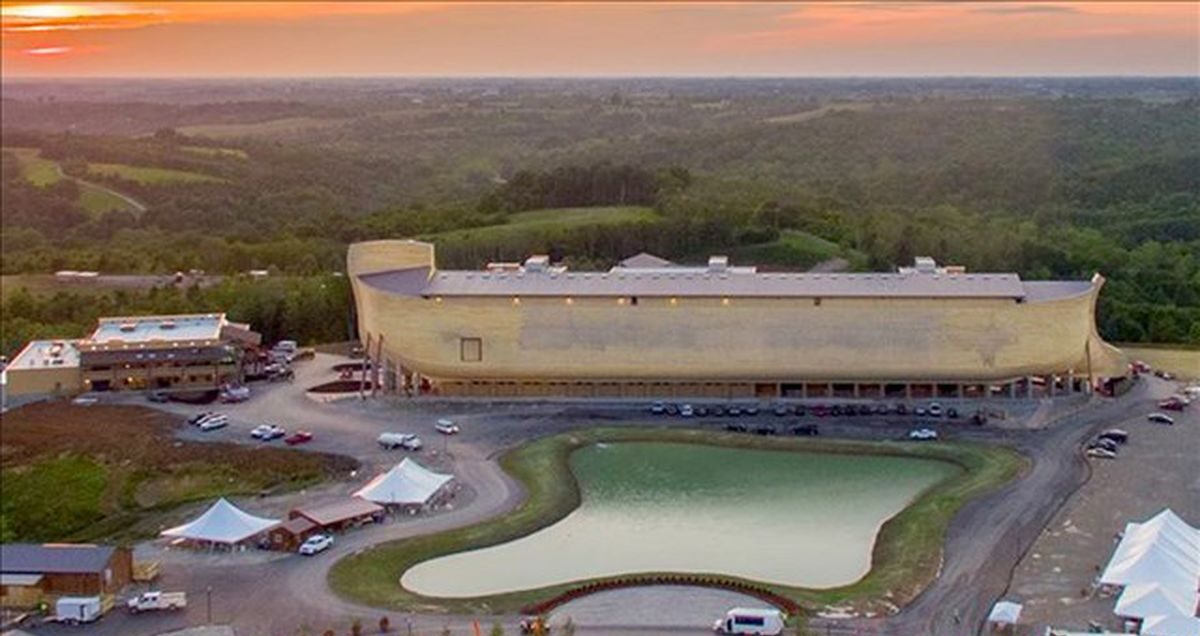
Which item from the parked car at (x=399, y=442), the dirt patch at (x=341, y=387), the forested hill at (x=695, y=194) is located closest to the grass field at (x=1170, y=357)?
the forested hill at (x=695, y=194)

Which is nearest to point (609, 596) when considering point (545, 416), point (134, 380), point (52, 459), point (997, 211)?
point (545, 416)

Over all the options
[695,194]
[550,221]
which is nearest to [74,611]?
[550,221]

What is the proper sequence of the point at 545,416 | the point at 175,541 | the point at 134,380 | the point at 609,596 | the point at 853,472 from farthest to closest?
the point at 134,380
the point at 545,416
the point at 853,472
the point at 175,541
the point at 609,596

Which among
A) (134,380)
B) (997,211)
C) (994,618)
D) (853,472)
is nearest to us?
(994,618)

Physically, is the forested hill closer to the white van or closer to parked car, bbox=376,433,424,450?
parked car, bbox=376,433,424,450

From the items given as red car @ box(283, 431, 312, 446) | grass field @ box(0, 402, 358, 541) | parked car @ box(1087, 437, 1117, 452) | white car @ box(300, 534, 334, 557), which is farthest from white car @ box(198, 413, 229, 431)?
parked car @ box(1087, 437, 1117, 452)

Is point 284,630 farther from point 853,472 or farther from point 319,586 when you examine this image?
point 853,472
